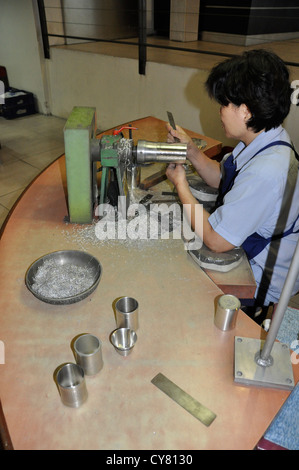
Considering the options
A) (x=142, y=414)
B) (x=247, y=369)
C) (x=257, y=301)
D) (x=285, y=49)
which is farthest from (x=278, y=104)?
(x=285, y=49)

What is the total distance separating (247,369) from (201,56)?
172 inches

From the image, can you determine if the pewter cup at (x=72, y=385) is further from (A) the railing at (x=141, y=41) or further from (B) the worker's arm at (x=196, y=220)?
(A) the railing at (x=141, y=41)

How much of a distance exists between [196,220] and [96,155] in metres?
0.47

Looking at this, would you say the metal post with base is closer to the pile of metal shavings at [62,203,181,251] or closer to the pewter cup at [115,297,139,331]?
the pewter cup at [115,297,139,331]

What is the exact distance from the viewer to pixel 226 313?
3.32 feet

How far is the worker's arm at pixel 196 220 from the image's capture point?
124 centimetres

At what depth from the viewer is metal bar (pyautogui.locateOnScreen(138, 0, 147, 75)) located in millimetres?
3480

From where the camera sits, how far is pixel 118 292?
1.18 m

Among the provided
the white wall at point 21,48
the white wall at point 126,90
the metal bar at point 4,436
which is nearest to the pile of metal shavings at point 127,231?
the metal bar at point 4,436

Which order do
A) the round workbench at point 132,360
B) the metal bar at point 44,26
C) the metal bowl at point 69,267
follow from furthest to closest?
1. the metal bar at point 44,26
2. the metal bowl at point 69,267
3. the round workbench at point 132,360

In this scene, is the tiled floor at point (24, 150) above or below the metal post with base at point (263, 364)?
below

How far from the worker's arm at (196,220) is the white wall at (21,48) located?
448cm

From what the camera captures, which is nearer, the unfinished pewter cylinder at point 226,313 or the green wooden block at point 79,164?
the unfinished pewter cylinder at point 226,313
